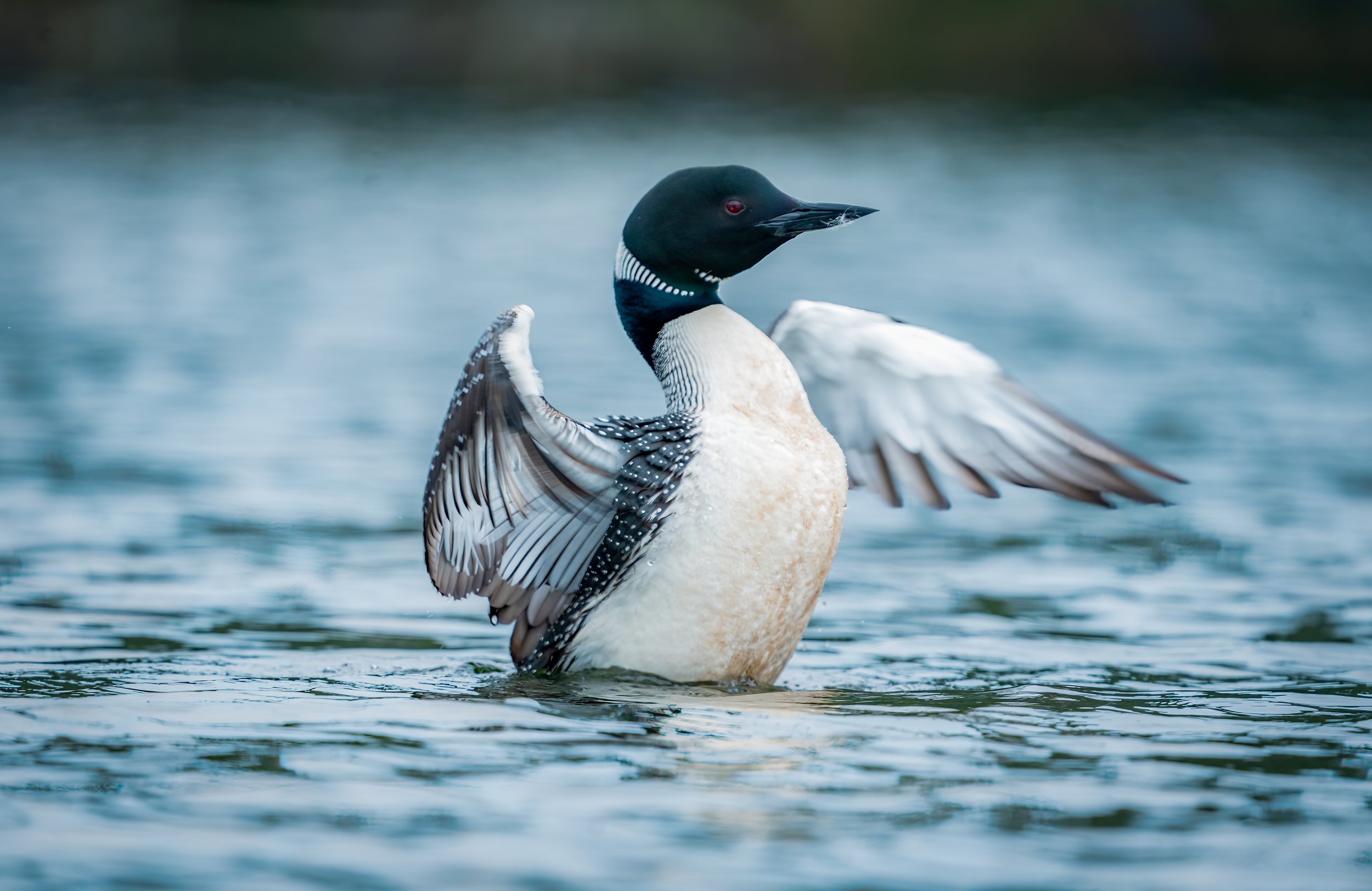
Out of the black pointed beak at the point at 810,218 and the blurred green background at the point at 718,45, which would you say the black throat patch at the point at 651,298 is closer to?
the black pointed beak at the point at 810,218

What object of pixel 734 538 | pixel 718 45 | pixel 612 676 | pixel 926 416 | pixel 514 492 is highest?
pixel 718 45

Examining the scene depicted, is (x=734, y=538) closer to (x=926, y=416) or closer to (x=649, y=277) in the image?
(x=649, y=277)

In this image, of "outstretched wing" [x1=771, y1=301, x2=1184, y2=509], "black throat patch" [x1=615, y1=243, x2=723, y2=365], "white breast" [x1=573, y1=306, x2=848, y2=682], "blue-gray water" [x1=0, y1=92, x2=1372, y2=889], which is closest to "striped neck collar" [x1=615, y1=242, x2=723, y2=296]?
"black throat patch" [x1=615, y1=243, x2=723, y2=365]

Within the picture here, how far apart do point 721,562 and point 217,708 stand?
1.36 meters

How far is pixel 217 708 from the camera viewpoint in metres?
4.54

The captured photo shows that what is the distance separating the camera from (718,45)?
1593 inches

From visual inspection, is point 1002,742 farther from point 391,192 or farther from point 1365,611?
point 391,192

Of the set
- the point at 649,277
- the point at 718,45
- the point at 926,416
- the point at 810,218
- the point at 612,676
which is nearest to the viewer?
the point at 612,676

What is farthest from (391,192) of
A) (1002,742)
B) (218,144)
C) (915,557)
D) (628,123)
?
(1002,742)

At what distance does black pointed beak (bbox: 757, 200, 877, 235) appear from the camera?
5129 mm

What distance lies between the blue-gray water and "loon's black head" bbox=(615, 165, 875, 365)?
1201 mm

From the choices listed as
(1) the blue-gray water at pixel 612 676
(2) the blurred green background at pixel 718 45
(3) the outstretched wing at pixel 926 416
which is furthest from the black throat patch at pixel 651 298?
(2) the blurred green background at pixel 718 45

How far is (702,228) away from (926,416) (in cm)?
109

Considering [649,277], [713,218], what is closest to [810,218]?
[713,218]
